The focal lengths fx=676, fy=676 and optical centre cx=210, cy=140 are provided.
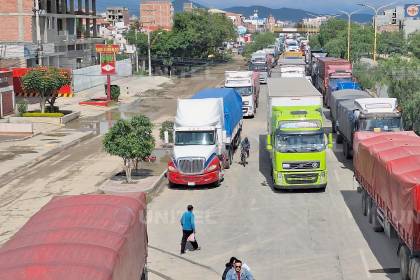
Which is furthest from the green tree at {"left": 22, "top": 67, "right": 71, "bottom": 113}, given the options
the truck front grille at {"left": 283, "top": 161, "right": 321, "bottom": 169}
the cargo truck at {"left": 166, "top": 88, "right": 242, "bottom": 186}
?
the truck front grille at {"left": 283, "top": 161, "right": 321, "bottom": 169}

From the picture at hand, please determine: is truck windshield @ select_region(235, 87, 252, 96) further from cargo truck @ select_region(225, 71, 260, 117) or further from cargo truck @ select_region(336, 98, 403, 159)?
cargo truck @ select_region(336, 98, 403, 159)

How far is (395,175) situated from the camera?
1789cm

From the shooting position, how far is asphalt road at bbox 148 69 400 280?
61.4ft

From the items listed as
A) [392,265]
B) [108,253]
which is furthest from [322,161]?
[108,253]

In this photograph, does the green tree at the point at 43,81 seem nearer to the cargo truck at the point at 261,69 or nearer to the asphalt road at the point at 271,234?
the asphalt road at the point at 271,234

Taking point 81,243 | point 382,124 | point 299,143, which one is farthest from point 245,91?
point 81,243

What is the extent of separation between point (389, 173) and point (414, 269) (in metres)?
3.46

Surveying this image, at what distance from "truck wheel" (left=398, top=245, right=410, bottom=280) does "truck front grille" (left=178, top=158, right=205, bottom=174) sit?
12274 millimetres

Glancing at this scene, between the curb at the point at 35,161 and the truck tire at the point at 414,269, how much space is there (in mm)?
20034

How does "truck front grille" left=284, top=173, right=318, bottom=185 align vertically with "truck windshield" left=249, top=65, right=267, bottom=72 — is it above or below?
below

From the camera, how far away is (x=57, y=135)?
1770 inches

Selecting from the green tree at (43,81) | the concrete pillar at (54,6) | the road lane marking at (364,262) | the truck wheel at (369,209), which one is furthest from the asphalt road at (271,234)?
the concrete pillar at (54,6)

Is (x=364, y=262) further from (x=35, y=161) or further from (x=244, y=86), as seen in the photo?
(x=244, y=86)

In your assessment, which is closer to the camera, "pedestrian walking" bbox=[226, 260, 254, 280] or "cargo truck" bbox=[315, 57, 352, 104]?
"pedestrian walking" bbox=[226, 260, 254, 280]
